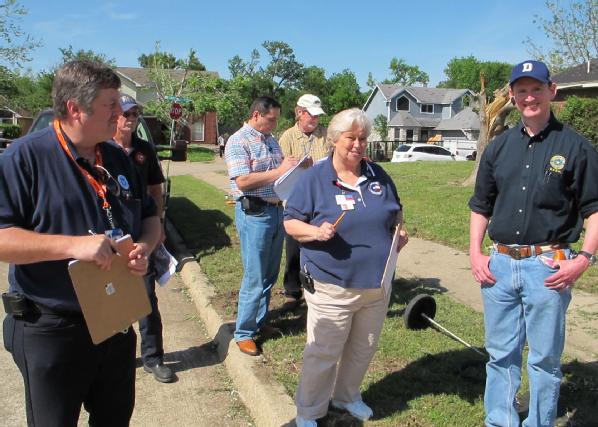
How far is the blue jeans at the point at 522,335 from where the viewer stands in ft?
9.80

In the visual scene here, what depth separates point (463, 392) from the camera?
12.7ft

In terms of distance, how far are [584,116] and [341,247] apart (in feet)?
49.9

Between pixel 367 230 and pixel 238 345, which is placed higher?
pixel 367 230

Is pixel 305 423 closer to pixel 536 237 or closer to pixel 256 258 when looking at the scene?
pixel 256 258

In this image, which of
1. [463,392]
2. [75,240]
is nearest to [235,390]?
[463,392]

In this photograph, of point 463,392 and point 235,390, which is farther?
point 235,390

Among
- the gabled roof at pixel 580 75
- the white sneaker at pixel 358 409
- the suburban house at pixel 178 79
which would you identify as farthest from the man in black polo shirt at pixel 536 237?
the suburban house at pixel 178 79

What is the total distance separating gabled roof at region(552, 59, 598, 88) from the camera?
2339 cm

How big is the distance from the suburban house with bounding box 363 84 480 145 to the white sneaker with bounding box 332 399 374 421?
58.8 m

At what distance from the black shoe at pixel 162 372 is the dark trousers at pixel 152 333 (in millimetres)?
36

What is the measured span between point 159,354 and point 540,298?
2.99 m

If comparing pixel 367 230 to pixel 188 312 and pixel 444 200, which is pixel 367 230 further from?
pixel 444 200

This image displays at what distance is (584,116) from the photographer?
52.0 feet

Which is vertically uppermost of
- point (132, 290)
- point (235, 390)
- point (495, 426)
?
point (132, 290)
